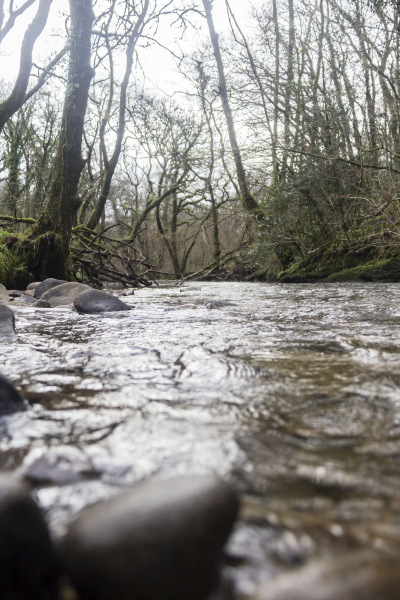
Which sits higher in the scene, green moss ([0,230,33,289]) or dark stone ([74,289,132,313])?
green moss ([0,230,33,289])

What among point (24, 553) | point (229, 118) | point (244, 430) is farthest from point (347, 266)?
point (24, 553)

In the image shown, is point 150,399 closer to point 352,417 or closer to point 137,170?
point 352,417

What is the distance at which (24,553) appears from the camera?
53cm

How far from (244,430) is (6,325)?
178cm

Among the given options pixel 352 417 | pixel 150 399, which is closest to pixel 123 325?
pixel 150 399

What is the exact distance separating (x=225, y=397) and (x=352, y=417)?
0.37 metres

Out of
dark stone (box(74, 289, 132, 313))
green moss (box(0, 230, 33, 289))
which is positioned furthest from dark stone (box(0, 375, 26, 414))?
green moss (box(0, 230, 33, 289))

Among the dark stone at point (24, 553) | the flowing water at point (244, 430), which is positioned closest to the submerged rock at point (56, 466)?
the flowing water at point (244, 430)

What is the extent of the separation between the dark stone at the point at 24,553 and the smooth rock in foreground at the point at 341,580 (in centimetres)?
27

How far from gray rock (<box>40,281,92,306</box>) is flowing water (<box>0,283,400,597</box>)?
8.35 ft

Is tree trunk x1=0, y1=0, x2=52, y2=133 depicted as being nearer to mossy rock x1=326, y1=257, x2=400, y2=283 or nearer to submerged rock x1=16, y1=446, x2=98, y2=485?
mossy rock x1=326, y1=257, x2=400, y2=283

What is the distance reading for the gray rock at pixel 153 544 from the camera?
49cm

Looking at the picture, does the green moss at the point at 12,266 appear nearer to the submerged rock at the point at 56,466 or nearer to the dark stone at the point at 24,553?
the submerged rock at the point at 56,466

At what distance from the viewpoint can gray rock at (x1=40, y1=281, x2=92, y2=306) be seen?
182 inches
